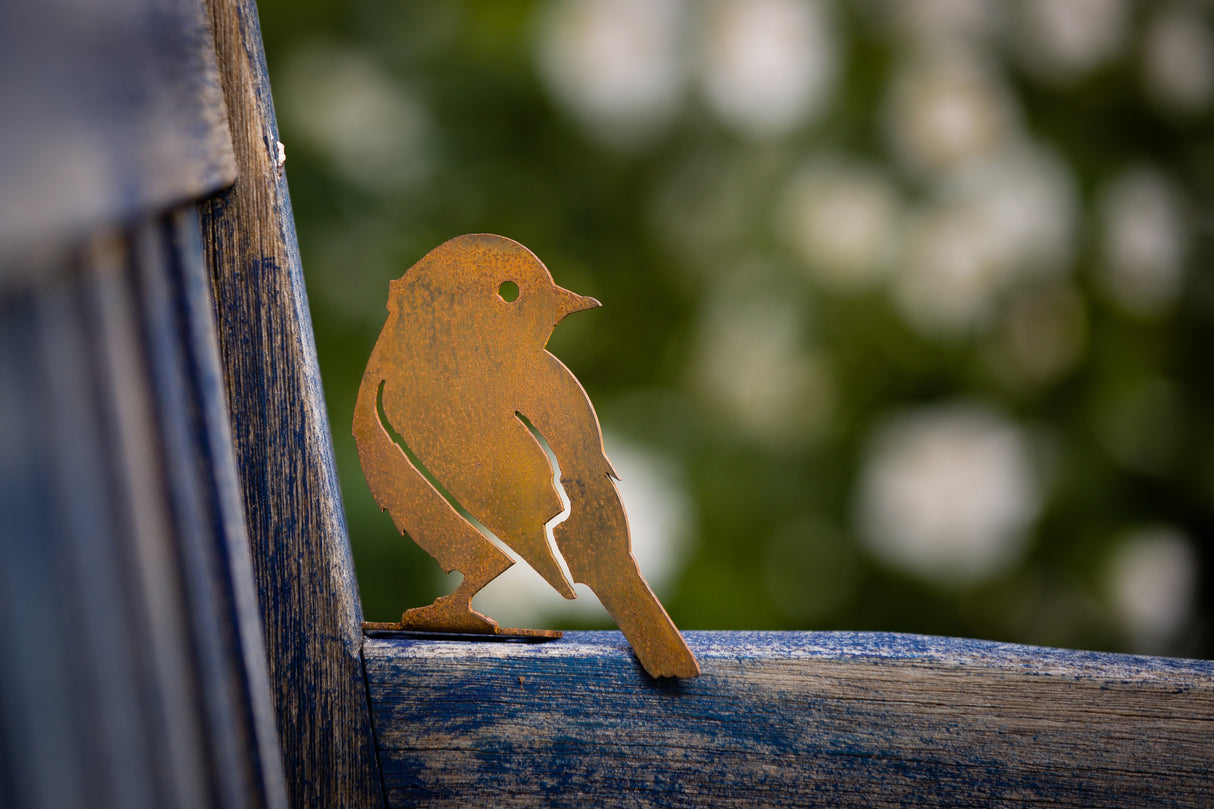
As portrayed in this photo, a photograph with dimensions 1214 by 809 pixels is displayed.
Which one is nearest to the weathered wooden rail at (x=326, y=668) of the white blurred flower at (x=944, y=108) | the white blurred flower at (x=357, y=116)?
the white blurred flower at (x=357, y=116)

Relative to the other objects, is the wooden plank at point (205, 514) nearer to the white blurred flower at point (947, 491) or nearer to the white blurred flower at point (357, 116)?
the white blurred flower at point (357, 116)

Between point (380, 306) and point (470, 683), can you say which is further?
point (380, 306)

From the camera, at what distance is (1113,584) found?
0.94 metres

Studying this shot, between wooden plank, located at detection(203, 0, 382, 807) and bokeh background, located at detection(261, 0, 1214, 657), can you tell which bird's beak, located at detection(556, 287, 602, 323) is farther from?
bokeh background, located at detection(261, 0, 1214, 657)

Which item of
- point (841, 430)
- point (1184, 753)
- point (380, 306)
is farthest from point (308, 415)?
point (841, 430)

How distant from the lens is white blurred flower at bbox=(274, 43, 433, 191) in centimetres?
90

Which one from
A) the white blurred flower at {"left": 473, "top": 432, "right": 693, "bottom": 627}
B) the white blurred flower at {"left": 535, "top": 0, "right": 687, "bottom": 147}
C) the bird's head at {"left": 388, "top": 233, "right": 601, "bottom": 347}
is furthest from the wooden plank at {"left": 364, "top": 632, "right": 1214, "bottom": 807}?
the white blurred flower at {"left": 535, "top": 0, "right": 687, "bottom": 147}

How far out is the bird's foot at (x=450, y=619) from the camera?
0.37 metres

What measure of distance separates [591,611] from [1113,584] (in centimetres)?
60

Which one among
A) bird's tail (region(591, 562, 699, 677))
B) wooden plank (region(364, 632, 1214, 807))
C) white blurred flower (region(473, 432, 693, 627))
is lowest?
white blurred flower (region(473, 432, 693, 627))

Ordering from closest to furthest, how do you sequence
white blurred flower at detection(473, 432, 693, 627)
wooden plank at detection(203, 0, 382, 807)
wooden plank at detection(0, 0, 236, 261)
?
wooden plank at detection(0, 0, 236, 261), wooden plank at detection(203, 0, 382, 807), white blurred flower at detection(473, 432, 693, 627)

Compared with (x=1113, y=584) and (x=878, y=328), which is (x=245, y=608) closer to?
(x=878, y=328)

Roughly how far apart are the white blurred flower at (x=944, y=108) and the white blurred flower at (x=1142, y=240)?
0.48 feet

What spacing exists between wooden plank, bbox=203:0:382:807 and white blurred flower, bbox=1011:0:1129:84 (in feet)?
2.96
